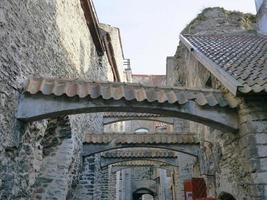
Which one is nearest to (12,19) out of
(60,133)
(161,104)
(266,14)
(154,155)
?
(161,104)

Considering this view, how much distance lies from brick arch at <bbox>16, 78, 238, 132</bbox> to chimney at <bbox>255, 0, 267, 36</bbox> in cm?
685

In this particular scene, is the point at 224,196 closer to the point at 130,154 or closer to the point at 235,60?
the point at 235,60

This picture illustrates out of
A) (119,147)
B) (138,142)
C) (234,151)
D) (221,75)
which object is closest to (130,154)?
(119,147)

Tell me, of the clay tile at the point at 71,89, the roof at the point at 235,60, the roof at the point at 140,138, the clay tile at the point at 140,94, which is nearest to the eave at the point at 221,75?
the roof at the point at 235,60

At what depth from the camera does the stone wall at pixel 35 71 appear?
174 inches

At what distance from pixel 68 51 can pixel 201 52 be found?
10.5 feet

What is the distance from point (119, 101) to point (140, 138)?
14.8 feet

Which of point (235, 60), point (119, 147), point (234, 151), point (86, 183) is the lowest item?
point (86, 183)

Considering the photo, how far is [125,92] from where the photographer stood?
5.12 m

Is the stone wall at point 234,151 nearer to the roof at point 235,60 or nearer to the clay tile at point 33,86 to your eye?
the roof at point 235,60

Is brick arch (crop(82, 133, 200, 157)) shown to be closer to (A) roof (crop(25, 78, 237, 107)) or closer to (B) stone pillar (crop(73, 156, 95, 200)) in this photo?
(B) stone pillar (crop(73, 156, 95, 200))

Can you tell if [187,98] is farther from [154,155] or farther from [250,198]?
[154,155]

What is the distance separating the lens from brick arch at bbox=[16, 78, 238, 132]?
481cm

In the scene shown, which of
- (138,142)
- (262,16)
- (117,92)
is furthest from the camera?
(262,16)
